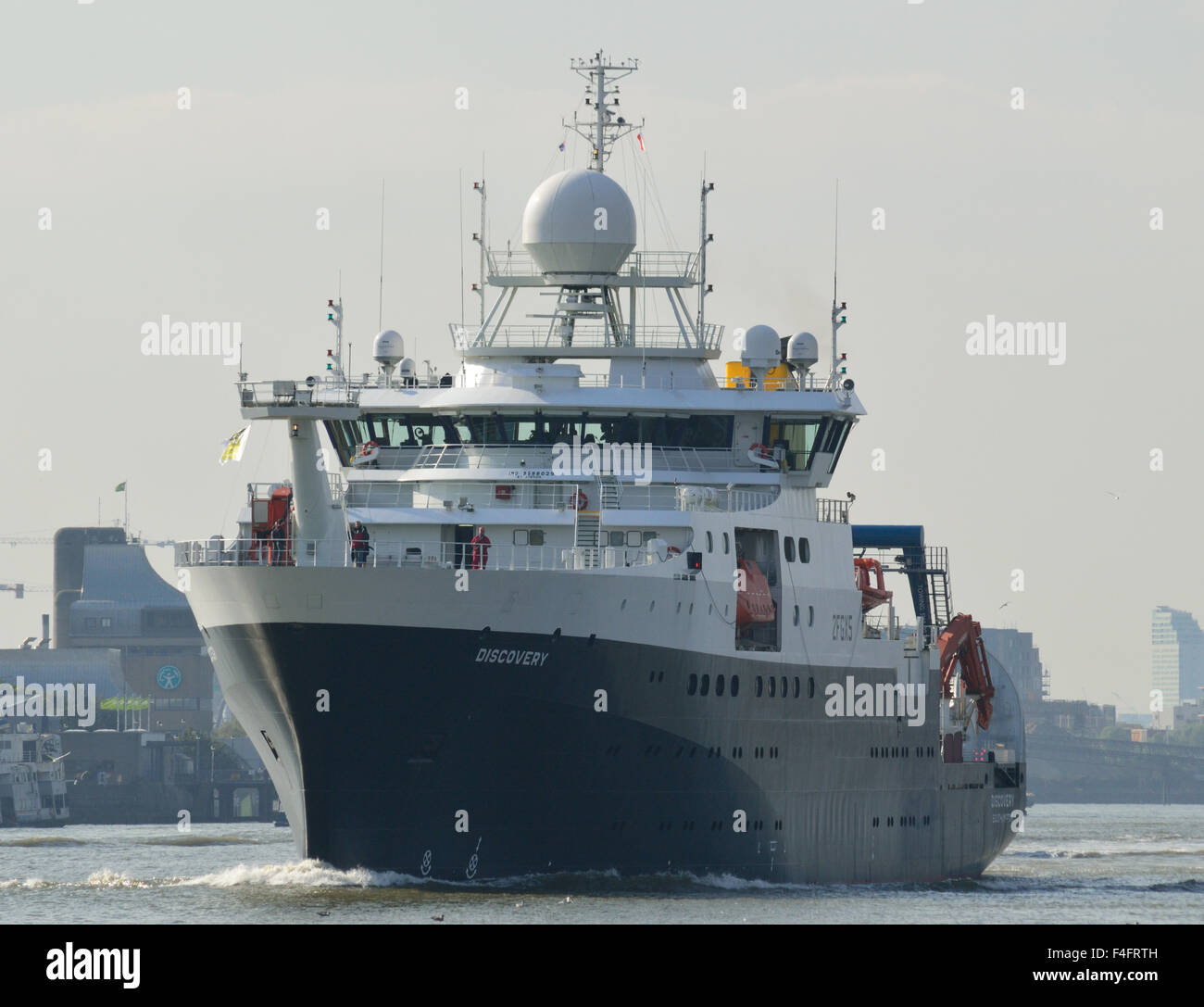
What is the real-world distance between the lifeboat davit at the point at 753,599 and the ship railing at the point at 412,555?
2922mm

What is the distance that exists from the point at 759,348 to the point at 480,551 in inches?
508

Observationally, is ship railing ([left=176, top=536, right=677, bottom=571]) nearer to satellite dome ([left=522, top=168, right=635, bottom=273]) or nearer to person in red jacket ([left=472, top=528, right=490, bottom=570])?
person in red jacket ([left=472, top=528, right=490, bottom=570])

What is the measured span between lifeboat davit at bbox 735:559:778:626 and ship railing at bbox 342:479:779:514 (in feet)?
4.90

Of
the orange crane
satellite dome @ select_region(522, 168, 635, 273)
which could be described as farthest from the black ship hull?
the orange crane

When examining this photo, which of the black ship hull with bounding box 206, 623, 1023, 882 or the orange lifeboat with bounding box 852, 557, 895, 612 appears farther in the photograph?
the orange lifeboat with bounding box 852, 557, 895, 612

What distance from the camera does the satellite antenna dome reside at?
64.6 meters

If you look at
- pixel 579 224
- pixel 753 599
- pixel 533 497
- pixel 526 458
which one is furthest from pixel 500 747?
pixel 579 224

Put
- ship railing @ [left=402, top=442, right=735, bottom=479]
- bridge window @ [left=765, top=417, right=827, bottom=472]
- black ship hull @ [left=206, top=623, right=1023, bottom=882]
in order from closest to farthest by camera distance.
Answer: black ship hull @ [left=206, top=623, right=1023, bottom=882], ship railing @ [left=402, top=442, right=735, bottom=479], bridge window @ [left=765, top=417, right=827, bottom=472]

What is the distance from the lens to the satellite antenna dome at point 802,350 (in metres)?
64.6

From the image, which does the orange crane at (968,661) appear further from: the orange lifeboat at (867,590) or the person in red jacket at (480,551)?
the person in red jacket at (480,551)
